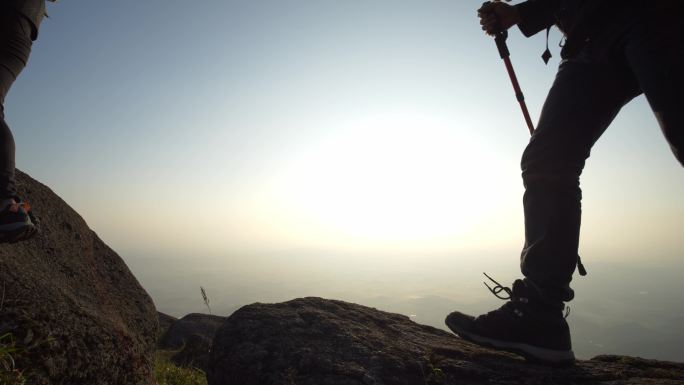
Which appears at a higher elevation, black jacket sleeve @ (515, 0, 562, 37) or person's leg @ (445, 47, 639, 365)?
black jacket sleeve @ (515, 0, 562, 37)

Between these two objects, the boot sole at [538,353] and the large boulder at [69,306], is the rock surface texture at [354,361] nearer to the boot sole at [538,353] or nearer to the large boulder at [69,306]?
the boot sole at [538,353]

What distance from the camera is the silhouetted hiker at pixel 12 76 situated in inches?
102

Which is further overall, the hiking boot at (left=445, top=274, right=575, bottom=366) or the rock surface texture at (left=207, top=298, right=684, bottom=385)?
the hiking boot at (left=445, top=274, right=575, bottom=366)

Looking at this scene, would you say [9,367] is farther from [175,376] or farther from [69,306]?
[175,376]

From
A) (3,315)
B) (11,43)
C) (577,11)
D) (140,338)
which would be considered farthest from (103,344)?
(577,11)

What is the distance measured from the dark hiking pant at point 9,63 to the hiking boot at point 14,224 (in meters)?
0.12

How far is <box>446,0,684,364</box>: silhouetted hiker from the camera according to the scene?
2.80 meters

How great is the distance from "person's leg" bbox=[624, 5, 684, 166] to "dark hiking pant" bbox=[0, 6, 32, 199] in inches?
186

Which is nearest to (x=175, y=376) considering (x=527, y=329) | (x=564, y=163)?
(x=527, y=329)

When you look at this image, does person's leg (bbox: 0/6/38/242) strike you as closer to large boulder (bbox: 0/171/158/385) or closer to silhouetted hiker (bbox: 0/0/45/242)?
silhouetted hiker (bbox: 0/0/45/242)

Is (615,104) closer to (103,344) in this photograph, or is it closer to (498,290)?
(498,290)

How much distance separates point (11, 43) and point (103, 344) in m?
2.49

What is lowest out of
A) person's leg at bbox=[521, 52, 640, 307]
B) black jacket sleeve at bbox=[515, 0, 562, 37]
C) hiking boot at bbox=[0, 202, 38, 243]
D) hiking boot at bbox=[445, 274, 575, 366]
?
hiking boot at bbox=[445, 274, 575, 366]

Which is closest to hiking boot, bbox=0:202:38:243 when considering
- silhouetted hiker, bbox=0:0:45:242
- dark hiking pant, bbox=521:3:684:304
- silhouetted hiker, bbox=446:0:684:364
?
silhouetted hiker, bbox=0:0:45:242
